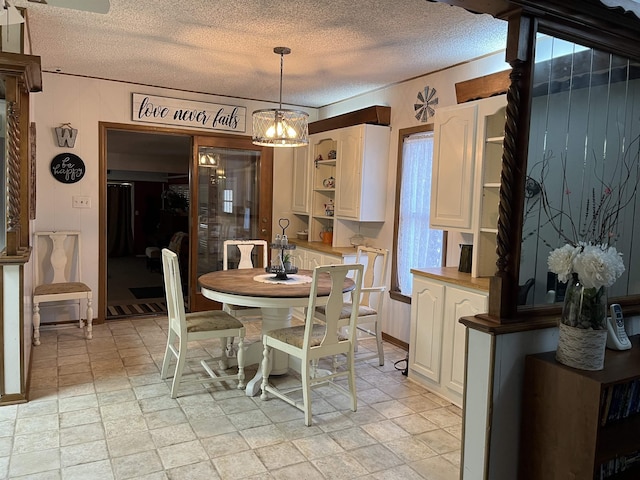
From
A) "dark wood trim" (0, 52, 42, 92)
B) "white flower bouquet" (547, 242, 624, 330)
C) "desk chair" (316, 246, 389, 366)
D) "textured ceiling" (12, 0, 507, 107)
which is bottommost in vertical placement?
"desk chair" (316, 246, 389, 366)

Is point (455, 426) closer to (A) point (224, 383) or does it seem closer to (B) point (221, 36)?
(A) point (224, 383)

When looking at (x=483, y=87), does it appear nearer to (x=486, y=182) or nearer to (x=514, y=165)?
(x=486, y=182)

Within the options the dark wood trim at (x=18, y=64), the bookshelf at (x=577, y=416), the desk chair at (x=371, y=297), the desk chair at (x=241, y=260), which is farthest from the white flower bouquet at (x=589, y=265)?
the dark wood trim at (x=18, y=64)

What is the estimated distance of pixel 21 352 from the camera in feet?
10.2

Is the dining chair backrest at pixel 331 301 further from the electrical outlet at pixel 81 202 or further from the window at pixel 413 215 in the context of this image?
the electrical outlet at pixel 81 202

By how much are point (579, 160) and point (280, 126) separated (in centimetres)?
218

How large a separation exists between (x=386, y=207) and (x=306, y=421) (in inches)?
97.0

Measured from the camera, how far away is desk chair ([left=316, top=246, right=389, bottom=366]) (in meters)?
3.96

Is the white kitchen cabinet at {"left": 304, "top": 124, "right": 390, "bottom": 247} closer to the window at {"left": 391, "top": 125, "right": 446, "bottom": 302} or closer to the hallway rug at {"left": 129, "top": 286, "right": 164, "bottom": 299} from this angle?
the window at {"left": 391, "top": 125, "right": 446, "bottom": 302}

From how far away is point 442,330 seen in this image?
341cm

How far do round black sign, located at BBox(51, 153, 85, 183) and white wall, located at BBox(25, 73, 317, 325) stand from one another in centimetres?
4

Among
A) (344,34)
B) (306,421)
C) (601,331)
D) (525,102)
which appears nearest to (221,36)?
(344,34)

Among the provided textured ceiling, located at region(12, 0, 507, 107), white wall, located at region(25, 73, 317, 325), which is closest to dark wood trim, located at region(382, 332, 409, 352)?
textured ceiling, located at region(12, 0, 507, 107)

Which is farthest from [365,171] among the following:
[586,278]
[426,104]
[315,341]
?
[586,278]
